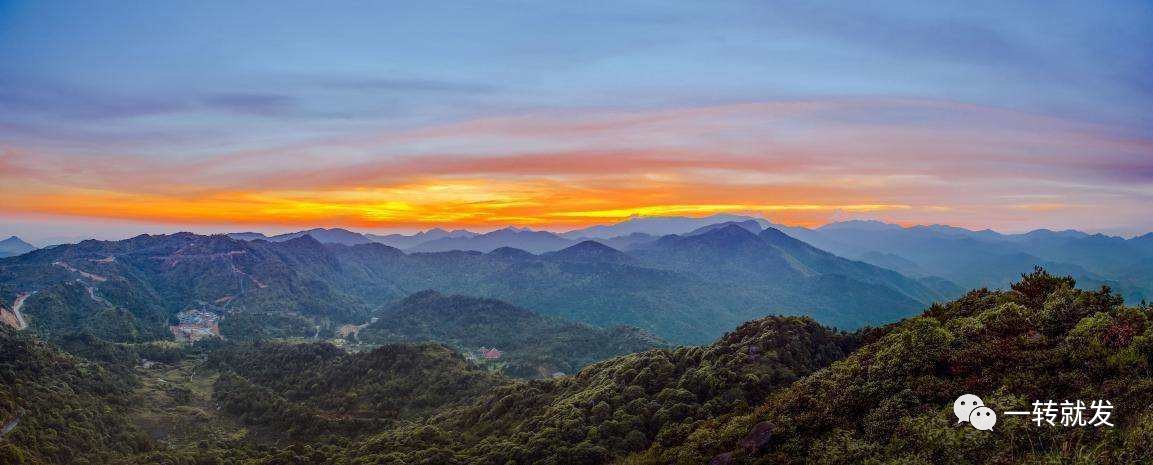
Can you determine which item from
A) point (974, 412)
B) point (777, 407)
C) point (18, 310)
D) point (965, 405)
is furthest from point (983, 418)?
point (18, 310)

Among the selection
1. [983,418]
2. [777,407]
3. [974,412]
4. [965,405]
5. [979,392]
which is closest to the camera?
[983,418]

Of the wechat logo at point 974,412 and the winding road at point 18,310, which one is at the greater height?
the wechat logo at point 974,412

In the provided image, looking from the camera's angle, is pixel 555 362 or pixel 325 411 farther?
pixel 555 362

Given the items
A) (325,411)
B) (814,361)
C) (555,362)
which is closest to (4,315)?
(325,411)

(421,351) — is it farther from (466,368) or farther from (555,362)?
(555,362)

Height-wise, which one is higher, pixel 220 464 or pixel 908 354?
pixel 908 354

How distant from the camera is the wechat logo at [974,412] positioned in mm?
17906

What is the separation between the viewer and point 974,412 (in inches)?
734

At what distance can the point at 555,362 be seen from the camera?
7402 inches

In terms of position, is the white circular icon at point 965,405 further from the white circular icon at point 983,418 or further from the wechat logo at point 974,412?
the white circular icon at point 983,418

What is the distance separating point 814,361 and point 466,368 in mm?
96351

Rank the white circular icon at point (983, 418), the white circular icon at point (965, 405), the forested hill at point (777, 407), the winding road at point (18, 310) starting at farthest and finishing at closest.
Result: the winding road at point (18, 310)
the white circular icon at point (965, 405)
the forested hill at point (777, 407)
the white circular icon at point (983, 418)

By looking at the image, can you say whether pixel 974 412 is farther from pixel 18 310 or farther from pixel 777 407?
pixel 18 310

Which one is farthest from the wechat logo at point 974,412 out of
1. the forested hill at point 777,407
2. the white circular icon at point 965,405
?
the forested hill at point 777,407
